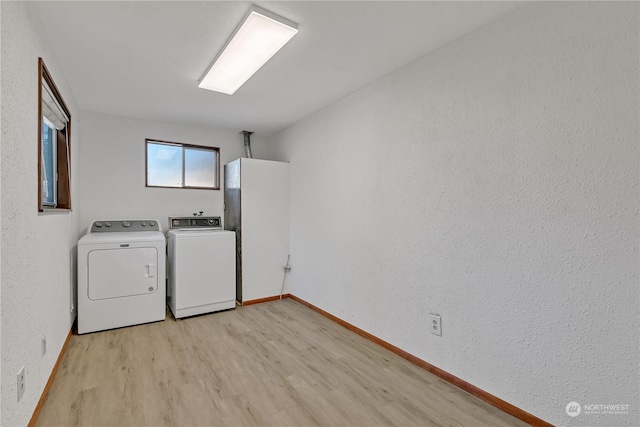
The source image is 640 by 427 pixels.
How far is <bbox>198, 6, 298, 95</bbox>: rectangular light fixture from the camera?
172cm

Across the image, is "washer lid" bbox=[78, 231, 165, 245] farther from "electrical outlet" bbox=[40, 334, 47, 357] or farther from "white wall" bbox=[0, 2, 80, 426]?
"electrical outlet" bbox=[40, 334, 47, 357]

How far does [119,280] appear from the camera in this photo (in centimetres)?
288

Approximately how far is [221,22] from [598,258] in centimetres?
243

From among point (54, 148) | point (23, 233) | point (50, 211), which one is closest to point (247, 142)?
point (54, 148)

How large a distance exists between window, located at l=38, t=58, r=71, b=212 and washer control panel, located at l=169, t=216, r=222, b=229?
4.07 ft

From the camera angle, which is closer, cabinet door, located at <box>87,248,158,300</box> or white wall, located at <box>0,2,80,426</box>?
white wall, located at <box>0,2,80,426</box>

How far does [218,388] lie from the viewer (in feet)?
6.26

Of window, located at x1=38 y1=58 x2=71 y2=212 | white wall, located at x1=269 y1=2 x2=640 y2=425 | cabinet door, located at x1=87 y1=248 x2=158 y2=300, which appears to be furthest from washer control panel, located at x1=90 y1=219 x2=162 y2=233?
white wall, located at x1=269 y1=2 x2=640 y2=425

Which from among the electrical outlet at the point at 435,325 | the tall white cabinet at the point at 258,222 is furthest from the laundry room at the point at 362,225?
the tall white cabinet at the point at 258,222

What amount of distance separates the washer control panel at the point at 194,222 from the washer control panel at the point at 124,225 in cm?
19

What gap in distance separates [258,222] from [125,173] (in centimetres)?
171

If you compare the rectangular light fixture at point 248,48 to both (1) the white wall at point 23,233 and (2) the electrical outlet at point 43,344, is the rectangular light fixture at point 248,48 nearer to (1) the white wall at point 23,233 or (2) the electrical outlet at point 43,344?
(1) the white wall at point 23,233

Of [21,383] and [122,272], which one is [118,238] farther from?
[21,383]

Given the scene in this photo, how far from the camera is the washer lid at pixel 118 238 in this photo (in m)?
2.78
